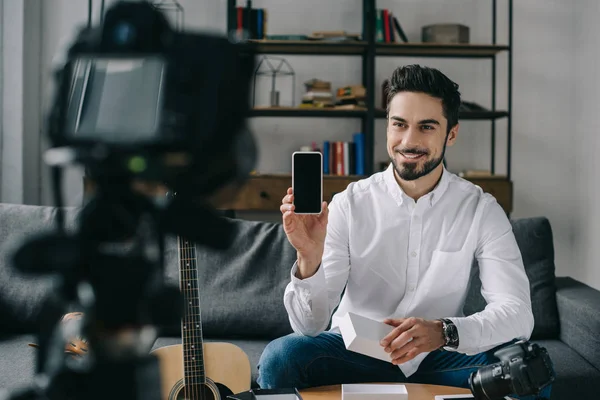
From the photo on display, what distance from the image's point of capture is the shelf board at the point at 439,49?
11.1ft

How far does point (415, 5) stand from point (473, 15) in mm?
331

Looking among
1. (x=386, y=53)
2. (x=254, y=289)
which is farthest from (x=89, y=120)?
(x=386, y=53)

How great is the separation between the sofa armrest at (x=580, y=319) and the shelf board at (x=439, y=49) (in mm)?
1641

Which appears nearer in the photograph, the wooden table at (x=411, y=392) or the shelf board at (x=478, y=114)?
the wooden table at (x=411, y=392)

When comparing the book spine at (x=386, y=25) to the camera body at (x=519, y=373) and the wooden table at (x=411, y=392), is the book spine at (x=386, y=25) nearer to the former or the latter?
the wooden table at (x=411, y=392)

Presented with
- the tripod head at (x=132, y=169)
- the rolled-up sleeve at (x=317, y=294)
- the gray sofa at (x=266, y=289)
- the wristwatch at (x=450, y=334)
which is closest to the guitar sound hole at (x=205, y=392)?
the rolled-up sleeve at (x=317, y=294)

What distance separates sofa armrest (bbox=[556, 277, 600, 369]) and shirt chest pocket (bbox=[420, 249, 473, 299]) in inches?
17.1

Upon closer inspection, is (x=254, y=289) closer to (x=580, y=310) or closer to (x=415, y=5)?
(x=580, y=310)

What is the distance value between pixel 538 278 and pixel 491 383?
4.08 ft

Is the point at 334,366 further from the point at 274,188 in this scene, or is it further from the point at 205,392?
the point at 274,188

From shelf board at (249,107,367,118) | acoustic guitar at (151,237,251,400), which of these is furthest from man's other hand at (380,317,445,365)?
shelf board at (249,107,367,118)

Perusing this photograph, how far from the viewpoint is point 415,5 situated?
3.63 meters

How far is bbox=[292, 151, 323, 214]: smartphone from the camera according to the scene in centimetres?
133

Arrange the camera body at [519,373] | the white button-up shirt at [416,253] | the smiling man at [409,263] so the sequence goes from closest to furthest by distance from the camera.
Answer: the camera body at [519,373] < the smiling man at [409,263] < the white button-up shirt at [416,253]
